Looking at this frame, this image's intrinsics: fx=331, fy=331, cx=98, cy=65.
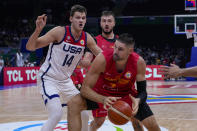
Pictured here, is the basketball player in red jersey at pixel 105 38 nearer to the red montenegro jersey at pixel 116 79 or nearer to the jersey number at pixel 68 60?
the jersey number at pixel 68 60

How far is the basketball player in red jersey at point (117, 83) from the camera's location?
4309 mm

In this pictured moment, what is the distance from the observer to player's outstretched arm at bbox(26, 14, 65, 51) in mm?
4707

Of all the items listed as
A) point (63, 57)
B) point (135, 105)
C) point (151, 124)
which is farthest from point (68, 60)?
point (151, 124)

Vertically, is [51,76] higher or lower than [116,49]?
lower

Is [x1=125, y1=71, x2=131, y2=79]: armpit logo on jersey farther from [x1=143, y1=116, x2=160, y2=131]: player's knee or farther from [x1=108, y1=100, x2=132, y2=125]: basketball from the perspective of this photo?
[x1=143, y1=116, x2=160, y2=131]: player's knee

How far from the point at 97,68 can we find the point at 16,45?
2619 cm

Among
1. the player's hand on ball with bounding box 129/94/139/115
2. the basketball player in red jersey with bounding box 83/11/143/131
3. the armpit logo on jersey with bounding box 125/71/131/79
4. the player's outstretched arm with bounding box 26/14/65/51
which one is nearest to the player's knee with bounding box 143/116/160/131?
the player's hand on ball with bounding box 129/94/139/115

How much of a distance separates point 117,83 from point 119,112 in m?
0.60

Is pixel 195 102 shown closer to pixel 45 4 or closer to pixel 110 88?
pixel 110 88

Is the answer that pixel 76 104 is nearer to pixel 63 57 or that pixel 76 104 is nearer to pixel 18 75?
pixel 63 57

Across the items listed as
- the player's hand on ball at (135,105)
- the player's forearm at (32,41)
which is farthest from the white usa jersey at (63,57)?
the player's hand on ball at (135,105)

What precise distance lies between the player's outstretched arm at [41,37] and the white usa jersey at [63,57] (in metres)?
0.11

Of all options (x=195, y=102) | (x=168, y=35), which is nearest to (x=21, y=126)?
(x=195, y=102)

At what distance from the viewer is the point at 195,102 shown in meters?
10.5
